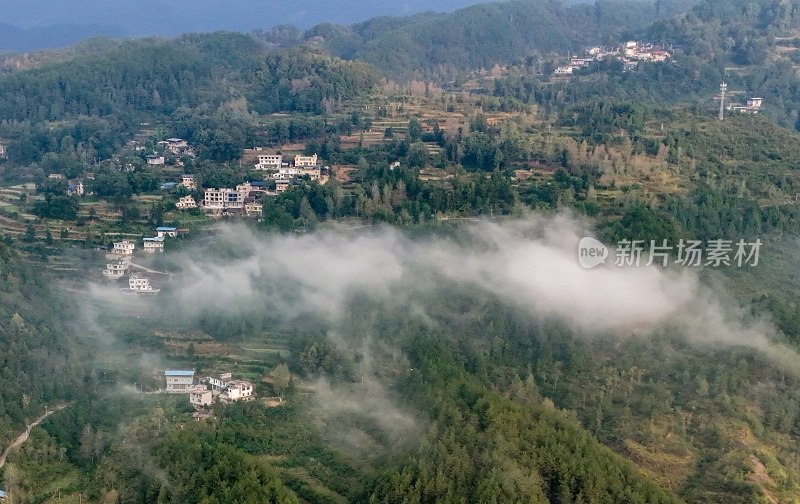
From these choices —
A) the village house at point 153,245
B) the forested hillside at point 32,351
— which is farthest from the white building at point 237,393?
the village house at point 153,245

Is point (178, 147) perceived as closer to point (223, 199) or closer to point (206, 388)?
point (223, 199)

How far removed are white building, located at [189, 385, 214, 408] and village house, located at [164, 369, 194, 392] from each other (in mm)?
622

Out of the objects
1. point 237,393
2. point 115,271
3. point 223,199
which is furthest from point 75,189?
point 237,393

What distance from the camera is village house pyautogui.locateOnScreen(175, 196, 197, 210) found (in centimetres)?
3169

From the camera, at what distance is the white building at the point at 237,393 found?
20642 mm

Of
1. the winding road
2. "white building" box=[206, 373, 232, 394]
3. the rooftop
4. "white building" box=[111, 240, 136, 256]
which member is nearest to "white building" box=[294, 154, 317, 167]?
"white building" box=[111, 240, 136, 256]

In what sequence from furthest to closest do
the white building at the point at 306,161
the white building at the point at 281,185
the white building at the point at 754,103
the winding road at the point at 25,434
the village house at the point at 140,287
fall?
the white building at the point at 754,103
the white building at the point at 306,161
the white building at the point at 281,185
the village house at the point at 140,287
the winding road at the point at 25,434

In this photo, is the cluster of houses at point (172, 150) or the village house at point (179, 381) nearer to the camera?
the village house at point (179, 381)

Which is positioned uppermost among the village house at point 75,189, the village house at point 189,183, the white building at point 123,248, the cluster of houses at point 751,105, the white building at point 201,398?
the cluster of houses at point 751,105

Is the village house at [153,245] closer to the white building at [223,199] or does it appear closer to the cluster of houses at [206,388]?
the white building at [223,199]

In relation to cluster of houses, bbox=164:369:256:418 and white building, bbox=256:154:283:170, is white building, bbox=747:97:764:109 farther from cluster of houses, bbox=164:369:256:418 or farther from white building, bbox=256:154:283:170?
cluster of houses, bbox=164:369:256:418

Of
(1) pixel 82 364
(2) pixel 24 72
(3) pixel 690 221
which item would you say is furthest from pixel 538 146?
(2) pixel 24 72

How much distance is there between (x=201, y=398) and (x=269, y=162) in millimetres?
15390

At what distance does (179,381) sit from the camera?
70.6 feet
